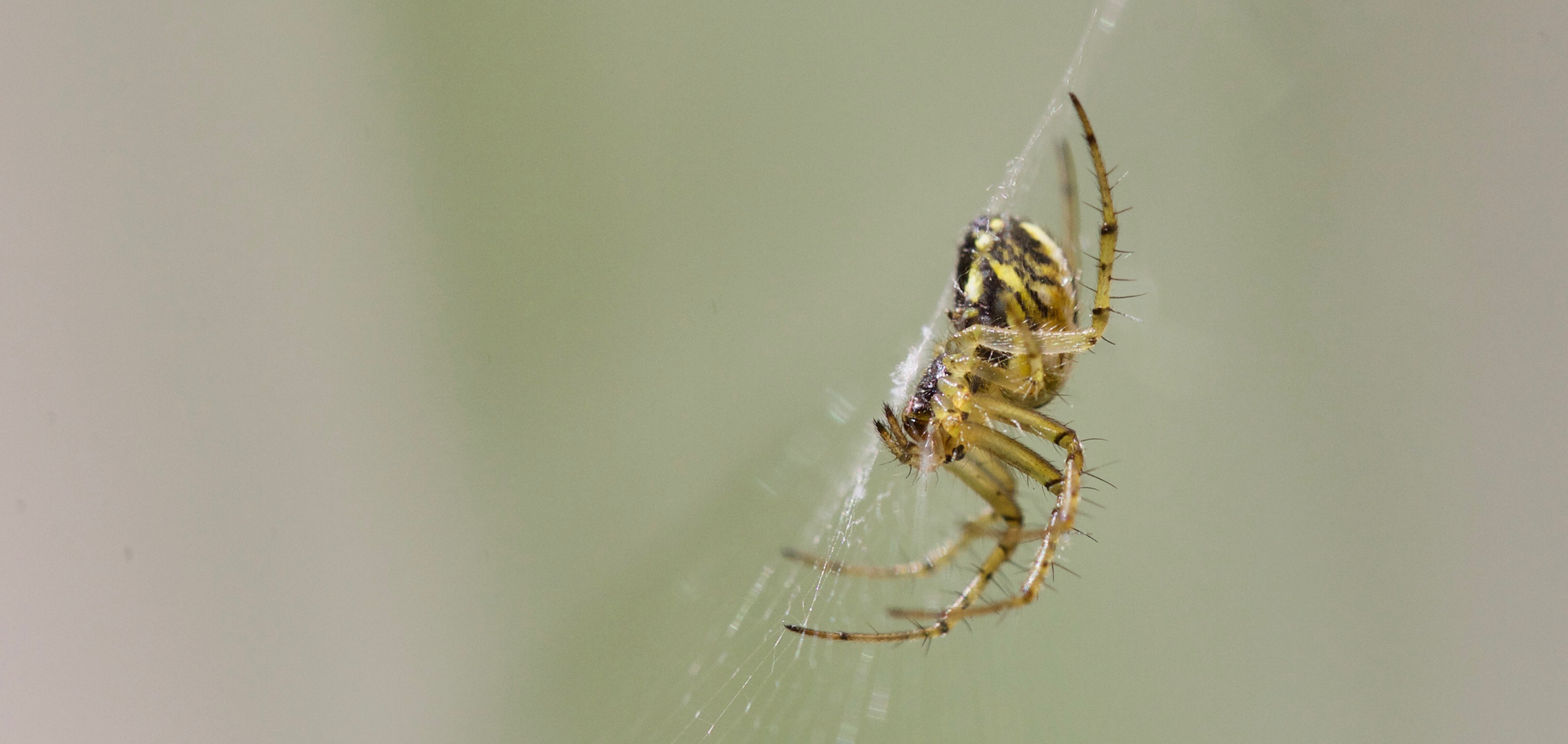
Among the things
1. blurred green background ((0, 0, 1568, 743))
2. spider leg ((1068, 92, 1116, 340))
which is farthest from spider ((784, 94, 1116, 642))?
blurred green background ((0, 0, 1568, 743))

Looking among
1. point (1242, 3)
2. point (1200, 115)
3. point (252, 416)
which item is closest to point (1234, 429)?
point (1200, 115)

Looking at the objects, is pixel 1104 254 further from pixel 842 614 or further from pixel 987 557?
pixel 842 614

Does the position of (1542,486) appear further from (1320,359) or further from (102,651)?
(102,651)

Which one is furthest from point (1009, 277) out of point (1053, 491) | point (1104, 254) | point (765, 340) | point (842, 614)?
point (765, 340)

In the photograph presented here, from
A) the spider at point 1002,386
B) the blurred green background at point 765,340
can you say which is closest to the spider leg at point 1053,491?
the spider at point 1002,386

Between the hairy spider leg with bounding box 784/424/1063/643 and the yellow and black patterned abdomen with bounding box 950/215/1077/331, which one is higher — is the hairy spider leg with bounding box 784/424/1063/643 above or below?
below

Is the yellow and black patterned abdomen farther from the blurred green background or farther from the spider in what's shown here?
the blurred green background
